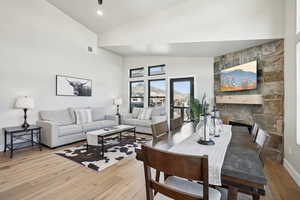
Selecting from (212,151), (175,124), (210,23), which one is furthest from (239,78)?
(212,151)

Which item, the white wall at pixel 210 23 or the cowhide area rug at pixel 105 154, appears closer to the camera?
the cowhide area rug at pixel 105 154

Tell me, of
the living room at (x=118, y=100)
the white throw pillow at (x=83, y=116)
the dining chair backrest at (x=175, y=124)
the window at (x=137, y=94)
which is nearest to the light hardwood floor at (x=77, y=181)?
the living room at (x=118, y=100)

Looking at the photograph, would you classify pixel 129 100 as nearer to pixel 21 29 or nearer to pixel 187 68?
pixel 187 68

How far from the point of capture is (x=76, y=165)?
2.55m

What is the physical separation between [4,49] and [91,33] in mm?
2554

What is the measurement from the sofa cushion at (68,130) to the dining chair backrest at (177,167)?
3284 millimetres

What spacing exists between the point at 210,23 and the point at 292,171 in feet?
10.6

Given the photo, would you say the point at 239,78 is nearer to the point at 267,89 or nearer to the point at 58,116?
the point at 267,89

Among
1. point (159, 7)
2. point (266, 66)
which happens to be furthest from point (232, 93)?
point (159, 7)

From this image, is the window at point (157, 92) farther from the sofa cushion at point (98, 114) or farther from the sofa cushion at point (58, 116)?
the sofa cushion at point (58, 116)

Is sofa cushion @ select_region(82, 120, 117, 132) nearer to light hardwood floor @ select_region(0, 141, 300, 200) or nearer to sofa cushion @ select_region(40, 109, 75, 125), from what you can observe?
sofa cushion @ select_region(40, 109, 75, 125)

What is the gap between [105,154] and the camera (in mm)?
3025

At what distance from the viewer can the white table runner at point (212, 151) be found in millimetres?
896

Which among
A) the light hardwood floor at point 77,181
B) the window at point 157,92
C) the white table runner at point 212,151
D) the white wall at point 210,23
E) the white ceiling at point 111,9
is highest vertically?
the white ceiling at point 111,9
